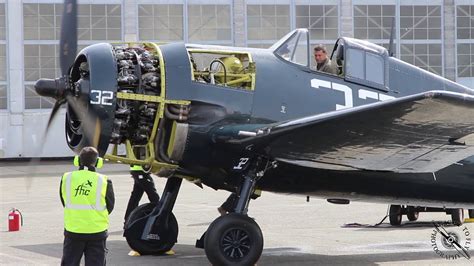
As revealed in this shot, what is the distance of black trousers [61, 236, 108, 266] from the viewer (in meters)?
8.30

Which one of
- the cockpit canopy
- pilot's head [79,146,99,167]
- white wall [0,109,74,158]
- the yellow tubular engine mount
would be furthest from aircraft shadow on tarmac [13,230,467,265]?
white wall [0,109,74,158]

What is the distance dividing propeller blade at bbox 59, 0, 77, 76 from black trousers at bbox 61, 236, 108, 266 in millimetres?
3098

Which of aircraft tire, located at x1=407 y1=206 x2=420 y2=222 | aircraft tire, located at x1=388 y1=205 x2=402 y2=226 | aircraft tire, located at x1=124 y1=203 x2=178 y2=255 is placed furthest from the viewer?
aircraft tire, located at x1=407 y1=206 x2=420 y2=222

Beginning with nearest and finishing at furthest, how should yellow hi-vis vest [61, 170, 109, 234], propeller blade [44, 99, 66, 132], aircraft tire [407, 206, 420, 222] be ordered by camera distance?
yellow hi-vis vest [61, 170, 109, 234] → propeller blade [44, 99, 66, 132] → aircraft tire [407, 206, 420, 222]

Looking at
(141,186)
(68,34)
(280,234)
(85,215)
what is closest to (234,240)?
(85,215)

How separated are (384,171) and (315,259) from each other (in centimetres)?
145

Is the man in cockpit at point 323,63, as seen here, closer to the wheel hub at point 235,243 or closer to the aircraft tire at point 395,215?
the wheel hub at point 235,243

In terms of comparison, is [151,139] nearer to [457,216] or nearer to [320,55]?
[320,55]

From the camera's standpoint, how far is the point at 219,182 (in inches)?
424

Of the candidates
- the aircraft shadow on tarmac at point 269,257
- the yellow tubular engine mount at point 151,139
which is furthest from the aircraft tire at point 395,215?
the yellow tubular engine mount at point 151,139

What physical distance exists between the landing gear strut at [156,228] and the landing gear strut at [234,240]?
164 cm
